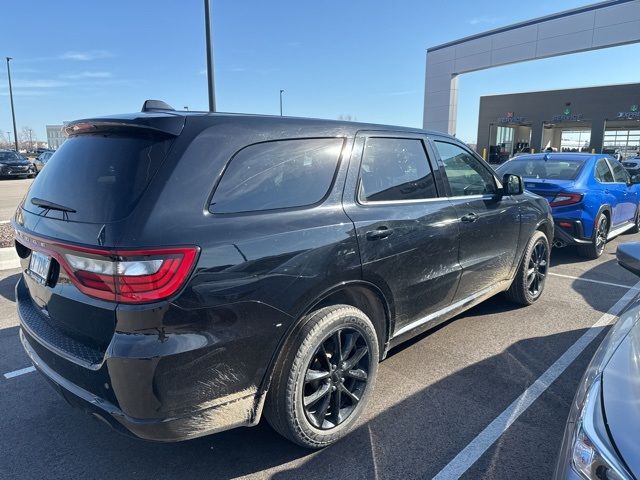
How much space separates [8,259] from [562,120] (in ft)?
148

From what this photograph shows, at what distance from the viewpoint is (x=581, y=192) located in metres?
6.79

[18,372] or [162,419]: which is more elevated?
[162,419]

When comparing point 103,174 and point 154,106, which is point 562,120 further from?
point 103,174

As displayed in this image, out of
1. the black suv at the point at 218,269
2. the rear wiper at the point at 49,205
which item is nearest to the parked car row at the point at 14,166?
the black suv at the point at 218,269

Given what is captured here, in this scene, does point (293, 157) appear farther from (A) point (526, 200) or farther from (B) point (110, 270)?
(A) point (526, 200)

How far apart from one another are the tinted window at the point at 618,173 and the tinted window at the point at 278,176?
731 cm

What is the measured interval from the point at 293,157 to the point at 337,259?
626 millimetres

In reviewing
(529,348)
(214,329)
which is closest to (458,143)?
(529,348)

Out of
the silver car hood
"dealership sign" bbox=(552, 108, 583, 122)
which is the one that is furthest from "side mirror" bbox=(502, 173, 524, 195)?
"dealership sign" bbox=(552, 108, 583, 122)

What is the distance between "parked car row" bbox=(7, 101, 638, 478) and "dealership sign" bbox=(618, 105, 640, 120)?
4337cm

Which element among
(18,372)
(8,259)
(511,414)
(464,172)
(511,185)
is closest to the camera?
(511,414)

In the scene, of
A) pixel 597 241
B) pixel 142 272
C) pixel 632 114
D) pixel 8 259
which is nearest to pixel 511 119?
pixel 632 114

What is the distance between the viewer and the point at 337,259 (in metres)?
2.61

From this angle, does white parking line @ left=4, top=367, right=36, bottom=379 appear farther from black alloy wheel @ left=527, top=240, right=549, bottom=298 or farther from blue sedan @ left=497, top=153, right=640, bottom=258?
blue sedan @ left=497, top=153, right=640, bottom=258
